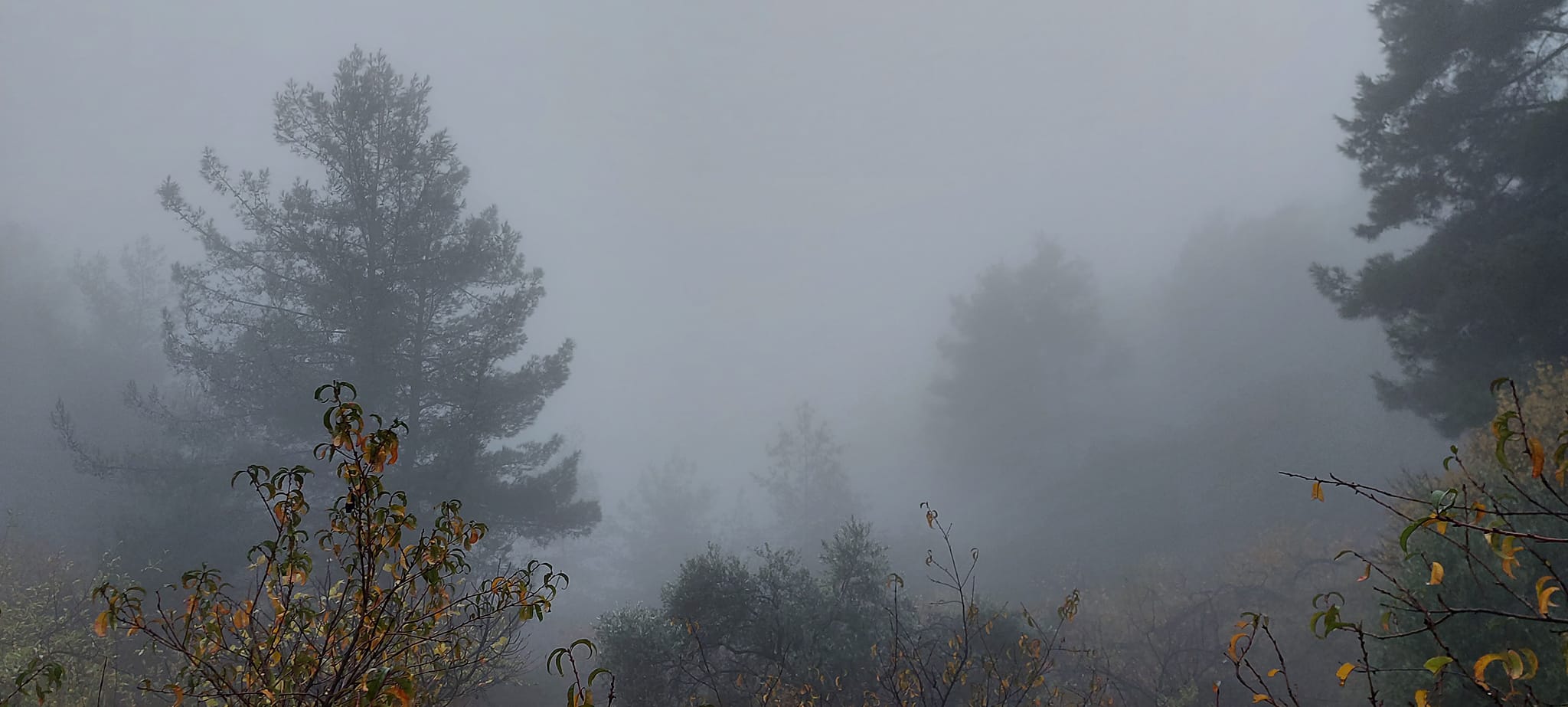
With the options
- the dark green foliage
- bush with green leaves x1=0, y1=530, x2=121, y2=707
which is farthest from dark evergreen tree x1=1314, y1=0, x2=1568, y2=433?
bush with green leaves x1=0, y1=530, x2=121, y2=707

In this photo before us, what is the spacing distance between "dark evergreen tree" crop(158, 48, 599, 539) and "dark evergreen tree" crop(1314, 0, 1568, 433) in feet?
60.4

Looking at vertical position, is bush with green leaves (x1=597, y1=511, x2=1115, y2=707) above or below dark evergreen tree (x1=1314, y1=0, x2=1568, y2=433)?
below

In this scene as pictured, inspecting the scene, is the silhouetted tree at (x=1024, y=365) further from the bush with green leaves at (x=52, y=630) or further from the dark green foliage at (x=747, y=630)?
the bush with green leaves at (x=52, y=630)

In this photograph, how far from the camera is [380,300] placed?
1495 centimetres

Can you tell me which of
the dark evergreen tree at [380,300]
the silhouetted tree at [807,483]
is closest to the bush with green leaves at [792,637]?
the dark evergreen tree at [380,300]

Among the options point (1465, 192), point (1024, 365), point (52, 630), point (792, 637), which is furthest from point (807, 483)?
point (52, 630)

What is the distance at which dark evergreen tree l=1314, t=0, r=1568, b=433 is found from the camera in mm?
10945

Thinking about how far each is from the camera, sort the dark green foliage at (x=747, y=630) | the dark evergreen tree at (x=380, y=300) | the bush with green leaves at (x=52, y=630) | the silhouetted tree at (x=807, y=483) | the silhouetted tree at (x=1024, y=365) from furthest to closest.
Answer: the silhouetted tree at (x=807, y=483) → the silhouetted tree at (x=1024, y=365) → the dark evergreen tree at (x=380, y=300) → the dark green foliage at (x=747, y=630) → the bush with green leaves at (x=52, y=630)

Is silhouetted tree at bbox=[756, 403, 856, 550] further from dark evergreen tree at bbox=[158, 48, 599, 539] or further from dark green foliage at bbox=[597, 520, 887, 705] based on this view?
dark green foliage at bbox=[597, 520, 887, 705]

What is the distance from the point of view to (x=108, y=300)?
32438mm

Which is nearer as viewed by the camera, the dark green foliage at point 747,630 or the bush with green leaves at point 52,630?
the bush with green leaves at point 52,630

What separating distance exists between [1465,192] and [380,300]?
2239cm

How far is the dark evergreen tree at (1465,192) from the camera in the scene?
1095 centimetres

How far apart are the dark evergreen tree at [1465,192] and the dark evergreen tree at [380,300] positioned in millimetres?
18420
